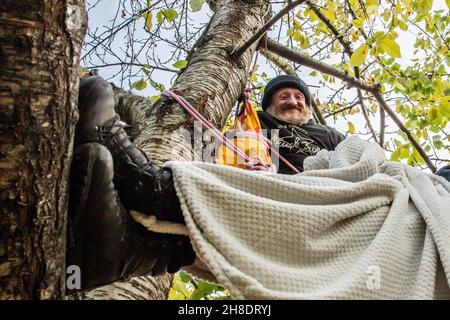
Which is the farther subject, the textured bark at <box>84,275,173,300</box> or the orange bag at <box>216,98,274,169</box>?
the orange bag at <box>216,98,274,169</box>

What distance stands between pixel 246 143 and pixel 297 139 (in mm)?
515

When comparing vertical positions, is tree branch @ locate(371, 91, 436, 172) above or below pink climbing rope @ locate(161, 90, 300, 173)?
above

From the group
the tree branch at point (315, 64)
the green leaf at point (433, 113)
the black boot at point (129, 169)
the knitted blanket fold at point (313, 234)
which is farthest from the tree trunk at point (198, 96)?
the green leaf at point (433, 113)

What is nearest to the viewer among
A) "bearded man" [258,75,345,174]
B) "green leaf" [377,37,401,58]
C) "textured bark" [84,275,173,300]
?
"textured bark" [84,275,173,300]

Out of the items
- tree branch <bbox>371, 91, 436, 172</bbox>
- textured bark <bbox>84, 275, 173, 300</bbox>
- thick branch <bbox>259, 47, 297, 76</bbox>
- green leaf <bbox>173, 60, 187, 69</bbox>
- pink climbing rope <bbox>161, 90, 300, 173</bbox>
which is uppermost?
thick branch <bbox>259, 47, 297, 76</bbox>

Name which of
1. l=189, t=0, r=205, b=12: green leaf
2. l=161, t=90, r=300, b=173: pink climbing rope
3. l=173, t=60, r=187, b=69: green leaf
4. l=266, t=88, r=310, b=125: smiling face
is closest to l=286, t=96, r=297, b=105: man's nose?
l=266, t=88, r=310, b=125: smiling face

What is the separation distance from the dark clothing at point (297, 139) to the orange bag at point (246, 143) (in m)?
0.18

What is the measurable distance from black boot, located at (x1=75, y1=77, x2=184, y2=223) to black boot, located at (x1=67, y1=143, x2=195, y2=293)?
0.19 ft

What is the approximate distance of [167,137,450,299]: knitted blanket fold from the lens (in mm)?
1101

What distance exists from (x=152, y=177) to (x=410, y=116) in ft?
8.41

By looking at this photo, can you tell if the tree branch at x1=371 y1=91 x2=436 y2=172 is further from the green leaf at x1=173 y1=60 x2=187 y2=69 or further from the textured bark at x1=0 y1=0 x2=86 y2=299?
the textured bark at x1=0 y1=0 x2=86 y2=299

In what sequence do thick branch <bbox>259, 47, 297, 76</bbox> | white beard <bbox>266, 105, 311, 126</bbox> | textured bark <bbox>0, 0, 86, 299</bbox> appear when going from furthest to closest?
thick branch <bbox>259, 47, 297, 76</bbox> < white beard <bbox>266, 105, 311, 126</bbox> < textured bark <bbox>0, 0, 86, 299</bbox>

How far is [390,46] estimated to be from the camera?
234 cm

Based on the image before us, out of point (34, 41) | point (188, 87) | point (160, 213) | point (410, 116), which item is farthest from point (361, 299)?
point (410, 116)
